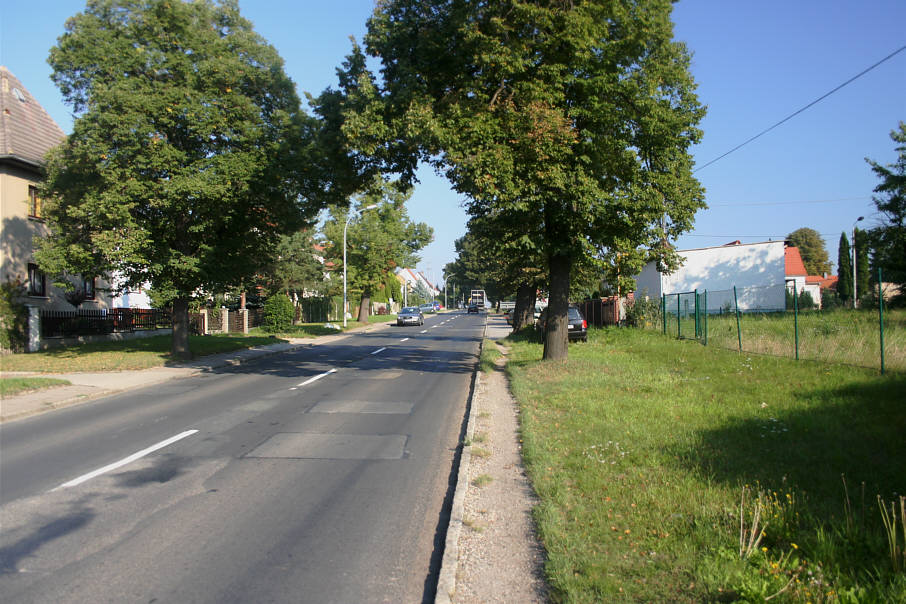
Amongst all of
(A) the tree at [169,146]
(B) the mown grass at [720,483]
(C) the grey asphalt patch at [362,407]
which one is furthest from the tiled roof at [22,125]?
(B) the mown grass at [720,483]

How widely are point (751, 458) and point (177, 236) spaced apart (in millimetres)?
17674

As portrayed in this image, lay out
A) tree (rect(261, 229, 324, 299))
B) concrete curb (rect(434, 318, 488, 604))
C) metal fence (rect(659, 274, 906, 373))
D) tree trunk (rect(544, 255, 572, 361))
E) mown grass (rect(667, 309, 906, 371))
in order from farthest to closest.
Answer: tree (rect(261, 229, 324, 299))
tree trunk (rect(544, 255, 572, 361))
mown grass (rect(667, 309, 906, 371))
metal fence (rect(659, 274, 906, 373))
concrete curb (rect(434, 318, 488, 604))

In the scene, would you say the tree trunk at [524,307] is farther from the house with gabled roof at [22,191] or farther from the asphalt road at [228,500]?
the asphalt road at [228,500]

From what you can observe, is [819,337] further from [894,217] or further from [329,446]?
[894,217]

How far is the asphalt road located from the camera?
167 inches

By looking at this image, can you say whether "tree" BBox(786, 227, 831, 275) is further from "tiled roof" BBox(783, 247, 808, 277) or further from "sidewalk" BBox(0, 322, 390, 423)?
"sidewalk" BBox(0, 322, 390, 423)

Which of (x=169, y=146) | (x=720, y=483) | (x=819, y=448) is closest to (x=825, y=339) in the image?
(x=819, y=448)

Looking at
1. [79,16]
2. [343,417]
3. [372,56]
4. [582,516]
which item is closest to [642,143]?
[372,56]

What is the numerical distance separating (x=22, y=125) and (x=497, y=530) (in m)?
27.9

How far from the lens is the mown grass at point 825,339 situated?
10.9m

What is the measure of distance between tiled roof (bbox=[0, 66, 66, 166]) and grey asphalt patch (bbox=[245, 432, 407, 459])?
1966 cm

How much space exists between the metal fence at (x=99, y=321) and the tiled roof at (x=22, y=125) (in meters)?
6.03

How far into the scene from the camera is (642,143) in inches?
525

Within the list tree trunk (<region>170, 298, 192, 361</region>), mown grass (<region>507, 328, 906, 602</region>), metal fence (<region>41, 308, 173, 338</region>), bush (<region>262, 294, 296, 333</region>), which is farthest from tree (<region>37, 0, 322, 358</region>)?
bush (<region>262, 294, 296, 333</region>)
